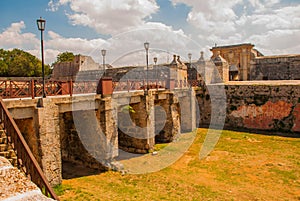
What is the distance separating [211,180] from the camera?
1040 centimetres

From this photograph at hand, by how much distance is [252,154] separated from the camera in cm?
1361

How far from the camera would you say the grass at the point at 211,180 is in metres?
9.02

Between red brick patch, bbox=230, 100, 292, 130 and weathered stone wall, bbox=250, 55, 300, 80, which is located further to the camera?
weathered stone wall, bbox=250, 55, 300, 80

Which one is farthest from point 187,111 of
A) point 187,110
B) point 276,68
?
point 276,68

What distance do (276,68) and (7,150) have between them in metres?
25.7

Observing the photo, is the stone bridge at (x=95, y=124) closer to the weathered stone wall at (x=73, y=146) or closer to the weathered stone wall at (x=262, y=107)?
the weathered stone wall at (x=73, y=146)

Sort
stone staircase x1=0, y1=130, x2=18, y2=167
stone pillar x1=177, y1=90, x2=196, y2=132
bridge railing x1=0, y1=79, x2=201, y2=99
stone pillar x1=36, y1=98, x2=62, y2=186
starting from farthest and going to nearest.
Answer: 1. stone pillar x1=177, y1=90, x2=196, y2=132
2. stone pillar x1=36, y1=98, x2=62, y2=186
3. bridge railing x1=0, y1=79, x2=201, y2=99
4. stone staircase x1=0, y1=130, x2=18, y2=167

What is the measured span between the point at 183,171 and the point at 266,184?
3.48 m

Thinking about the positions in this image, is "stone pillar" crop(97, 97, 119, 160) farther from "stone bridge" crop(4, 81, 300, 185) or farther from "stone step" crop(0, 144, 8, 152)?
"stone step" crop(0, 144, 8, 152)

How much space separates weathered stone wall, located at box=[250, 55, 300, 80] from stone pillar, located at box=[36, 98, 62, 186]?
23018 mm

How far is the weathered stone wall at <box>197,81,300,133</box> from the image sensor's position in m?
18.2

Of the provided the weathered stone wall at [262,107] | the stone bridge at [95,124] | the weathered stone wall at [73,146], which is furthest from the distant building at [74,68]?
the weathered stone wall at [73,146]

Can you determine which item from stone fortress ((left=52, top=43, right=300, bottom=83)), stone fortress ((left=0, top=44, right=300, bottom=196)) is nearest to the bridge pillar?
stone fortress ((left=0, top=44, right=300, bottom=196))

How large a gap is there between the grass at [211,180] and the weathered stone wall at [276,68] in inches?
504
